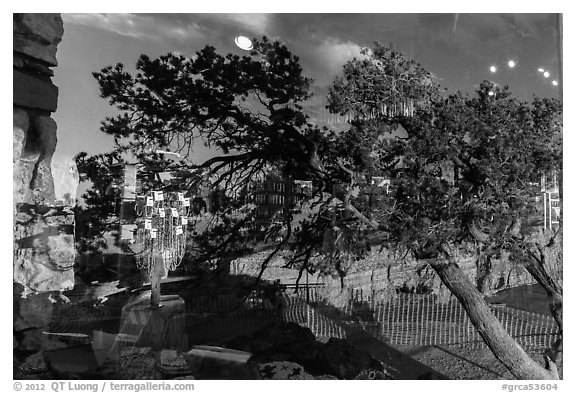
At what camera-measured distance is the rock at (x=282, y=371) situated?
2.85 m

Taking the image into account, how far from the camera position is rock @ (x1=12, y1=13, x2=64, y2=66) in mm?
2672

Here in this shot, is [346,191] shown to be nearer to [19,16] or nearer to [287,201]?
[287,201]

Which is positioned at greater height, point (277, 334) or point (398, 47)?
point (398, 47)

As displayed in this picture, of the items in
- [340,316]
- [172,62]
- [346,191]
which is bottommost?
[340,316]

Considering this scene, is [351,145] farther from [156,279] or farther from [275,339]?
[156,279]

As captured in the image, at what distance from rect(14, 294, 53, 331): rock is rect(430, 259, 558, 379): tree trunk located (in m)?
3.01

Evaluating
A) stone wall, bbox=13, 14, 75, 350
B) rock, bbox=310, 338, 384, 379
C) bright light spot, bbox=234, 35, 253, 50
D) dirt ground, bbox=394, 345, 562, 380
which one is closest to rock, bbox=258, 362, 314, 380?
rock, bbox=310, 338, 384, 379

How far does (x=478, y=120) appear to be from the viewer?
2.82 m

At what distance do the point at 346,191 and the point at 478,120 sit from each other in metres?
1.13

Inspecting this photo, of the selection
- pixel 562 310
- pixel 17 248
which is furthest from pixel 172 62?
pixel 562 310

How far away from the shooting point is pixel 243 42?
2764 millimetres

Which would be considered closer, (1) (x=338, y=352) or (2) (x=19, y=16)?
(2) (x=19, y=16)

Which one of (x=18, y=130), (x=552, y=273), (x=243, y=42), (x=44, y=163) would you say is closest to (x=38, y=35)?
(x=18, y=130)

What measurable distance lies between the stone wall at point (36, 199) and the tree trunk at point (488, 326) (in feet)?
9.53
